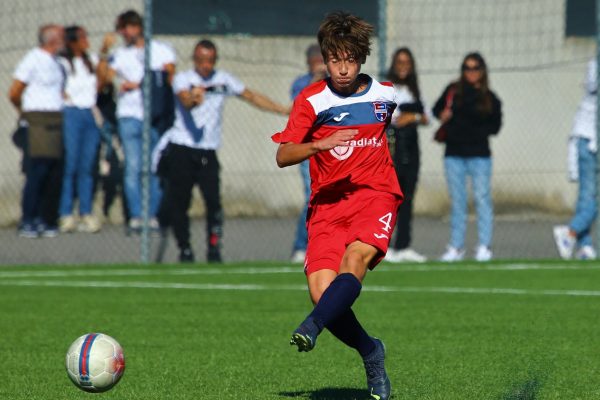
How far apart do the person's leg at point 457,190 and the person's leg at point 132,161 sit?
369cm

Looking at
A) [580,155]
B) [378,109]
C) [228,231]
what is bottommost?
[228,231]

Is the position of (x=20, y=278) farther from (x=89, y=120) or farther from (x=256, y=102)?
(x=89, y=120)

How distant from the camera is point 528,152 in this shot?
2033 centimetres

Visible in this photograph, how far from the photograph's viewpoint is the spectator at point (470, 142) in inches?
583

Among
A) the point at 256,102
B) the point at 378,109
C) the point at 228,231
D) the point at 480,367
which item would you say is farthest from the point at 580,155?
the point at 378,109

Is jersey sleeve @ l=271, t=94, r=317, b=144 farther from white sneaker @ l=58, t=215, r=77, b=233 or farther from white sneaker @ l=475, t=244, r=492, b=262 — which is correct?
white sneaker @ l=58, t=215, r=77, b=233

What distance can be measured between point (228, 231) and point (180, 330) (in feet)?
27.0

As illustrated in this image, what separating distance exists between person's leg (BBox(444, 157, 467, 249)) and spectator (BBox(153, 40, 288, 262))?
2.42 metres

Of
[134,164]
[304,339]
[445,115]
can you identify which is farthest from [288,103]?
[304,339]

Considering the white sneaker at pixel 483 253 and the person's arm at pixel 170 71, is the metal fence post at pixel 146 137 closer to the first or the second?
the person's arm at pixel 170 71

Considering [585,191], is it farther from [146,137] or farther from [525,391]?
[525,391]

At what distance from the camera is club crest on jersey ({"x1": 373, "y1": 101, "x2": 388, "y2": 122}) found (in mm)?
6914

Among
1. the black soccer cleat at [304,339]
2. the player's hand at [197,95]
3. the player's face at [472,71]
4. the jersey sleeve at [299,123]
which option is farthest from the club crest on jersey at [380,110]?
the player's face at [472,71]

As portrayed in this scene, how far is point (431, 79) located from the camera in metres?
20.0
